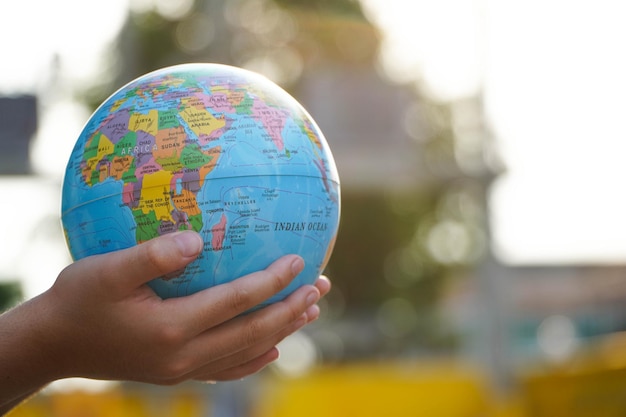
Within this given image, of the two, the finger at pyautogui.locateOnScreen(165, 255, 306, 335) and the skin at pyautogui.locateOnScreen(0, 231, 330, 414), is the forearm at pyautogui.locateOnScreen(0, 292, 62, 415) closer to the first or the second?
the skin at pyautogui.locateOnScreen(0, 231, 330, 414)

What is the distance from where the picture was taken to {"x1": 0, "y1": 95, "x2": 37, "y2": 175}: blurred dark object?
339 inches

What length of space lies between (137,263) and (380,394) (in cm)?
878

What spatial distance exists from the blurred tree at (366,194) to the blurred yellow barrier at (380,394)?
4.62 meters

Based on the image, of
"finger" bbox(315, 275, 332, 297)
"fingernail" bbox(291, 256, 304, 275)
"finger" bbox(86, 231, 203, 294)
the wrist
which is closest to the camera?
"finger" bbox(86, 231, 203, 294)

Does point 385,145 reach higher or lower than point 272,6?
lower

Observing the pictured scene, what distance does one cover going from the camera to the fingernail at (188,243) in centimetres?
191

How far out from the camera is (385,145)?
11500mm

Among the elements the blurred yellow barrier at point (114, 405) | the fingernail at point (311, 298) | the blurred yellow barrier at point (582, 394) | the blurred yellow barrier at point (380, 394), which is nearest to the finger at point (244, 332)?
the fingernail at point (311, 298)

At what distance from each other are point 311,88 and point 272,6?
7569 millimetres

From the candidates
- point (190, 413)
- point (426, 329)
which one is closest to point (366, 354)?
point (426, 329)

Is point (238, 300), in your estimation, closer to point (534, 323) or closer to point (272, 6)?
point (272, 6)

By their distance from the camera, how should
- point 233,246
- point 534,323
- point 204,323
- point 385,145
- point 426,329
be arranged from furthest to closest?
1. point 534,323
2. point 426,329
3. point 385,145
4. point 233,246
5. point 204,323

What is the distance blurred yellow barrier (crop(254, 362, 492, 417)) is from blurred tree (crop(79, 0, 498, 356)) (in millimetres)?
4620

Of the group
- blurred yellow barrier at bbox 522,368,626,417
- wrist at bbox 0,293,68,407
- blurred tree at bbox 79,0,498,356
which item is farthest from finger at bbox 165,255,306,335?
blurred tree at bbox 79,0,498,356
